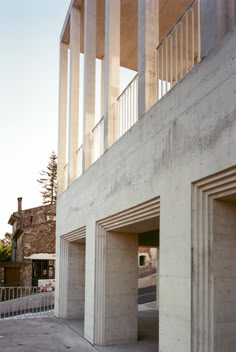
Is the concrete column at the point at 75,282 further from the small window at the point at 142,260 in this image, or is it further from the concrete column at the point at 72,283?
the small window at the point at 142,260

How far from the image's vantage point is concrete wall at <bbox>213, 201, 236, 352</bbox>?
15.6 feet

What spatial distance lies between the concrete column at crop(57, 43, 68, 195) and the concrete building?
2.51 m

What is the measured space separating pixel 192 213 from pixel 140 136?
223 centimetres

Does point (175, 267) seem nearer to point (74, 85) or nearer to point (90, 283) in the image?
point (90, 283)

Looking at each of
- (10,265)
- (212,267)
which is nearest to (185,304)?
(212,267)

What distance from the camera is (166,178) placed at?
5.84m

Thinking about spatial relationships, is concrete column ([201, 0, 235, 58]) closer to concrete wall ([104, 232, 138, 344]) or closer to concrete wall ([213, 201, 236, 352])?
concrete wall ([213, 201, 236, 352])

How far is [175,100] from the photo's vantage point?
560 centimetres

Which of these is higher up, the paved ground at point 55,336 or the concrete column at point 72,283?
the concrete column at point 72,283

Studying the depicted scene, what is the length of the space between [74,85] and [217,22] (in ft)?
28.3

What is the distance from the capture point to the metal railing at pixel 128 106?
26.5 ft

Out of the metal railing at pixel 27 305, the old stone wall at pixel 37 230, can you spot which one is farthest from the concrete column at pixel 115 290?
the old stone wall at pixel 37 230

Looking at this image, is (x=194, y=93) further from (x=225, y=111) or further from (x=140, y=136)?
(x=140, y=136)

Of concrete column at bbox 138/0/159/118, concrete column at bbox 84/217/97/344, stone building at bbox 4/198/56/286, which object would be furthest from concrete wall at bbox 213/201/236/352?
stone building at bbox 4/198/56/286
